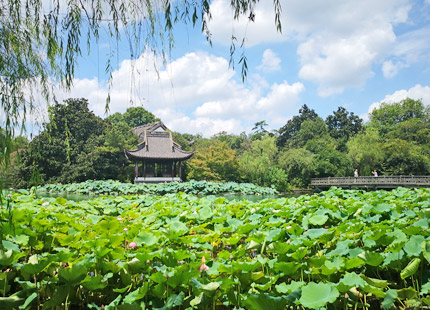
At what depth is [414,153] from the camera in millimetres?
18328

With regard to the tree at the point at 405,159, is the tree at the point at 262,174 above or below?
below

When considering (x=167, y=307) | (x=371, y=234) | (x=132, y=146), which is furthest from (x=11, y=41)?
(x=132, y=146)

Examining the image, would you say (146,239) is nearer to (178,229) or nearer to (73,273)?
(178,229)

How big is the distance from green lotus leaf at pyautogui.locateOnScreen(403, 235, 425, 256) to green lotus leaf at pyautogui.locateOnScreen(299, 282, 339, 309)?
19.3 inches

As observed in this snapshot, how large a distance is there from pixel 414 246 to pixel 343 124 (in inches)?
1273

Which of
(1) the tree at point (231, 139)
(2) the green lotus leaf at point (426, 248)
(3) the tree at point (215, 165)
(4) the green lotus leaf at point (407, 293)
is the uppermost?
(1) the tree at point (231, 139)

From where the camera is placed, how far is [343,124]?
31.5 meters

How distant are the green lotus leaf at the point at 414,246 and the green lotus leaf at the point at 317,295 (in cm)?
49

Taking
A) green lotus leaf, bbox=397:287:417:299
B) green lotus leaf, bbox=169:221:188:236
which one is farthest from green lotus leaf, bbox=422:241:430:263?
green lotus leaf, bbox=169:221:188:236

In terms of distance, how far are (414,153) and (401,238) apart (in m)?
19.6

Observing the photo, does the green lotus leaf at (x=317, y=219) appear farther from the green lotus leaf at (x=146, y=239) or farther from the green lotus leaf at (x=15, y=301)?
the green lotus leaf at (x=15, y=301)

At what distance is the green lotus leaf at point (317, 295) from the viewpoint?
1010 millimetres

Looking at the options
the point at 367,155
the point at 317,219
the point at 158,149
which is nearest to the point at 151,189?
the point at 158,149

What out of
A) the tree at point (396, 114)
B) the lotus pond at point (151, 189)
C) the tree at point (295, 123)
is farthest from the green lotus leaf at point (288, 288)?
the tree at point (295, 123)
